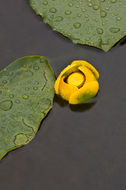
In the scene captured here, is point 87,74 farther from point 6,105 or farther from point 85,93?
point 6,105

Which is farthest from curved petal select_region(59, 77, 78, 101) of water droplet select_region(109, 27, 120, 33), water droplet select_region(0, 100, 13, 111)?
water droplet select_region(109, 27, 120, 33)

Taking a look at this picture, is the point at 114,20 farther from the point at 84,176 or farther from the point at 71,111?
the point at 84,176

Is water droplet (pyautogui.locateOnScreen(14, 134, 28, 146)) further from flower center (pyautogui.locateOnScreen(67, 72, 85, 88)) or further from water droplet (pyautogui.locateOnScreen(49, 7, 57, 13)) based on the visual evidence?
water droplet (pyautogui.locateOnScreen(49, 7, 57, 13))

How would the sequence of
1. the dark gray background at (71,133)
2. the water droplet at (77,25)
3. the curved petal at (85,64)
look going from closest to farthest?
the dark gray background at (71,133) → the curved petal at (85,64) → the water droplet at (77,25)

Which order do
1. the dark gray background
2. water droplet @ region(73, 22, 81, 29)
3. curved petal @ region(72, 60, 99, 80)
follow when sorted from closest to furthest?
the dark gray background, curved petal @ region(72, 60, 99, 80), water droplet @ region(73, 22, 81, 29)

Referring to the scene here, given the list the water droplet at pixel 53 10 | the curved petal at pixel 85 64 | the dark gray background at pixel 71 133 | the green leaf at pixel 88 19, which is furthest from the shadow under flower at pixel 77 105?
the water droplet at pixel 53 10

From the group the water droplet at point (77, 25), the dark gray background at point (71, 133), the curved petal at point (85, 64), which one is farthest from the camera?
the water droplet at point (77, 25)

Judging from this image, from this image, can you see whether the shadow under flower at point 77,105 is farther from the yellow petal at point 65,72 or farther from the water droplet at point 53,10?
the water droplet at point 53,10
